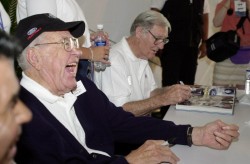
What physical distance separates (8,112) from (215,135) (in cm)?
117

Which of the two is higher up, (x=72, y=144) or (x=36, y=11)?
(x=36, y=11)

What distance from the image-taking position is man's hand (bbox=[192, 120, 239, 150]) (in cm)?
156

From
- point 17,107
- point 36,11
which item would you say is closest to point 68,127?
point 36,11

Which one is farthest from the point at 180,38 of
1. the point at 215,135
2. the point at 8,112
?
the point at 8,112

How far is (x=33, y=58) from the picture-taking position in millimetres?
1453

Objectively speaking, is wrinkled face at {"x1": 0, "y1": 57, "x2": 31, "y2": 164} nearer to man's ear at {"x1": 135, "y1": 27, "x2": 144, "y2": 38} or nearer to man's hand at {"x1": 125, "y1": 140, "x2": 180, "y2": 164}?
man's hand at {"x1": 125, "y1": 140, "x2": 180, "y2": 164}

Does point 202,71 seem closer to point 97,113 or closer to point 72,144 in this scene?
point 97,113

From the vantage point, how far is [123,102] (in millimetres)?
2148

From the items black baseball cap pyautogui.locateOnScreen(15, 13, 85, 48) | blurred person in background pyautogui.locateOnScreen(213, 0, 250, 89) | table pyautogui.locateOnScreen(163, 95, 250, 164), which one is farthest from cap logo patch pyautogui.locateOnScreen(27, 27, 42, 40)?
blurred person in background pyautogui.locateOnScreen(213, 0, 250, 89)

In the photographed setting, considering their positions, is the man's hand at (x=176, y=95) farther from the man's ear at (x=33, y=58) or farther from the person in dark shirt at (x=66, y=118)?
the man's ear at (x=33, y=58)

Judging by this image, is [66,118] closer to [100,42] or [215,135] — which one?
[215,135]

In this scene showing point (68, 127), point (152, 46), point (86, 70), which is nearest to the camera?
point (68, 127)

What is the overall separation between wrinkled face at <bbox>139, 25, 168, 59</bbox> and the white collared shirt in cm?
80

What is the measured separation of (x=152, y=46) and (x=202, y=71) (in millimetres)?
2884
